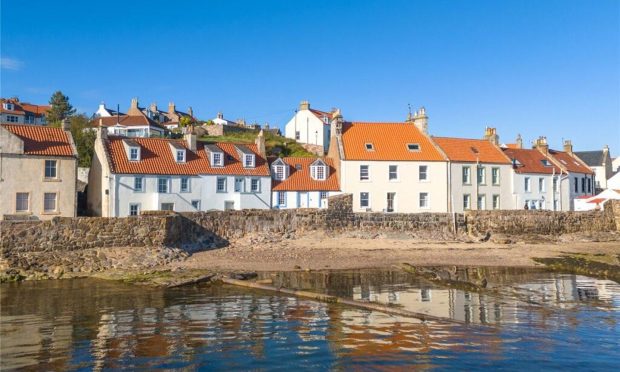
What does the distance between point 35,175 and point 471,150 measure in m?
37.8

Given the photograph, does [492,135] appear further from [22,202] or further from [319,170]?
[22,202]

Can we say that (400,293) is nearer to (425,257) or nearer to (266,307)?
(266,307)

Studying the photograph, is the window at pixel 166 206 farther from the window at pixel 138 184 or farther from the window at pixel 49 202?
the window at pixel 49 202

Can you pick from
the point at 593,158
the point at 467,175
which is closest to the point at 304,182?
the point at 467,175

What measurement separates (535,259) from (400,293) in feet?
51.3

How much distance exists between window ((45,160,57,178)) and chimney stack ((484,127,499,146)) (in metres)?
41.0

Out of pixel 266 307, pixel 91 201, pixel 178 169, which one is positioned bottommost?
pixel 266 307

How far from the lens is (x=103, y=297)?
21.4 m

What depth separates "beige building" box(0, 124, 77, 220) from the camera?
33750 mm

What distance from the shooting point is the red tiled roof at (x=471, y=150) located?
47.4m

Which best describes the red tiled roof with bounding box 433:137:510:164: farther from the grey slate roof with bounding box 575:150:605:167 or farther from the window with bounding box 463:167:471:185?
the grey slate roof with bounding box 575:150:605:167

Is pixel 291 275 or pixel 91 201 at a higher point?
pixel 91 201

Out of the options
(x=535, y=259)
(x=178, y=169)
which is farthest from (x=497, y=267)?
(x=178, y=169)

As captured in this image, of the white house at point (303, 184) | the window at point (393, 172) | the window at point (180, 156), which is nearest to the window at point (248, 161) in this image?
the white house at point (303, 184)
